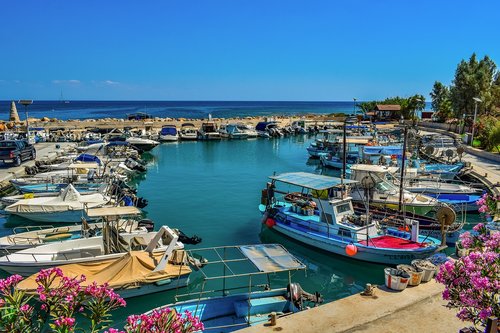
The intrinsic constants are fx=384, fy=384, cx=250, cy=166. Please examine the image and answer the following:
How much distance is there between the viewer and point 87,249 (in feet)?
52.1

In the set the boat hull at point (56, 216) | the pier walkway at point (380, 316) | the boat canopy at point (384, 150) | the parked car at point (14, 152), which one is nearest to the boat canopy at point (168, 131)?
the parked car at point (14, 152)

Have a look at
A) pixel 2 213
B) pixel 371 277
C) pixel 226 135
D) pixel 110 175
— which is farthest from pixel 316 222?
pixel 226 135

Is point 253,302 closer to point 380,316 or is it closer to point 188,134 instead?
point 380,316

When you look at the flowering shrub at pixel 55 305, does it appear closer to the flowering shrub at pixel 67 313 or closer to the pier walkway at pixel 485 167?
the flowering shrub at pixel 67 313

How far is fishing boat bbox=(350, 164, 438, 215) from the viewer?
23.3 metres

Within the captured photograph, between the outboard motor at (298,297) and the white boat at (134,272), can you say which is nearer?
the outboard motor at (298,297)

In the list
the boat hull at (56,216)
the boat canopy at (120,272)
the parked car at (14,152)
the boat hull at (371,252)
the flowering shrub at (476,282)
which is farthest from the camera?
the parked car at (14,152)

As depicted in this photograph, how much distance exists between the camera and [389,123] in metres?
72.9

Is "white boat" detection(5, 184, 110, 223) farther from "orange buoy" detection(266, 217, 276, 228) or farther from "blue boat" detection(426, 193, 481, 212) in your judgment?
"blue boat" detection(426, 193, 481, 212)

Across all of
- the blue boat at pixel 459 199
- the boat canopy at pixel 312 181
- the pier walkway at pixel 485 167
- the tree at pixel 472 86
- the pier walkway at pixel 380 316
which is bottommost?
the blue boat at pixel 459 199

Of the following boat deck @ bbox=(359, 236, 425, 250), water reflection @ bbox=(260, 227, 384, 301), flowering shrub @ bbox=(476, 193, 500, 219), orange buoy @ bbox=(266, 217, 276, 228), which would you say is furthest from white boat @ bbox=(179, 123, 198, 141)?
flowering shrub @ bbox=(476, 193, 500, 219)

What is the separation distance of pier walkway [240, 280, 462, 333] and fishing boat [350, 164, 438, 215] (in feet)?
38.7

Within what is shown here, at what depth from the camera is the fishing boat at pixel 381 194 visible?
23298mm

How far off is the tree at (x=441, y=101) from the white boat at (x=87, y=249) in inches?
2482
